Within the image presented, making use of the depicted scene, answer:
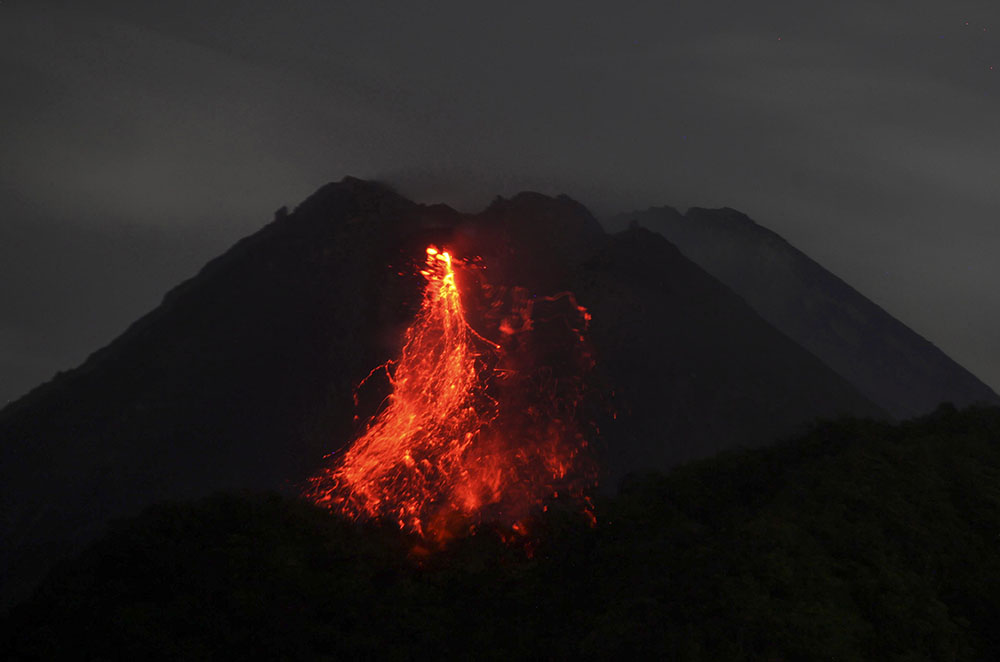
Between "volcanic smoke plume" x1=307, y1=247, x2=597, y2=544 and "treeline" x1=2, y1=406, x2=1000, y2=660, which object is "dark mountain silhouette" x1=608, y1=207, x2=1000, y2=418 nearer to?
"volcanic smoke plume" x1=307, y1=247, x2=597, y2=544

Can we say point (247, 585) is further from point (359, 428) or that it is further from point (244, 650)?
point (359, 428)

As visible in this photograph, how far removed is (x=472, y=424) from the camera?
57.0 meters

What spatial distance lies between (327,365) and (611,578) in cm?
5982

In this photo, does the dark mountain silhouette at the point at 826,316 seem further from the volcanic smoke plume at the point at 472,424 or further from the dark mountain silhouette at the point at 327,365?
the volcanic smoke plume at the point at 472,424

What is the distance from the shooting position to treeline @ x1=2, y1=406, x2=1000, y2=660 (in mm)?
14984

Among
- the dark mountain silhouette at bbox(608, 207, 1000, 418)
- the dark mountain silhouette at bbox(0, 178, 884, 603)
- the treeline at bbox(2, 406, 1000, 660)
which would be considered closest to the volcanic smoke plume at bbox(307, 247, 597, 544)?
the treeline at bbox(2, 406, 1000, 660)

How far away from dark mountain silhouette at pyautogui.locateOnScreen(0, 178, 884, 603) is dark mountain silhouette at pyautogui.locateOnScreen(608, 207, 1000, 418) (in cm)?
2863

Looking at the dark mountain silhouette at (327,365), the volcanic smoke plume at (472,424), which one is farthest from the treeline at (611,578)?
the dark mountain silhouette at (327,365)

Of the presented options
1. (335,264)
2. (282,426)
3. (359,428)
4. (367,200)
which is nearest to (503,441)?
(359,428)

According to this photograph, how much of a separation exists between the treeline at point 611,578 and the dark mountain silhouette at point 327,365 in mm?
38597

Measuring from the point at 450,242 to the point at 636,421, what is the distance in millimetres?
26735

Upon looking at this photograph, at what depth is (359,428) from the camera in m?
67.9

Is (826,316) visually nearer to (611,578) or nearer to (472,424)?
(472,424)

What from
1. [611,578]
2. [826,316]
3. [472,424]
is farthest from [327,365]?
[826,316]
